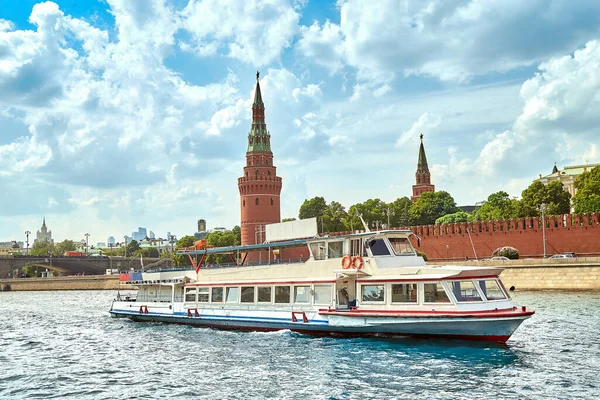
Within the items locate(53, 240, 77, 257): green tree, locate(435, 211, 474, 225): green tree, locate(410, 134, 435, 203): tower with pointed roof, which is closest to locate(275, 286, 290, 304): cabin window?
locate(435, 211, 474, 225): green tree

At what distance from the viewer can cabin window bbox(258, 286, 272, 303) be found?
2845 centimetres

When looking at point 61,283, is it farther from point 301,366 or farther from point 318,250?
point 301,366

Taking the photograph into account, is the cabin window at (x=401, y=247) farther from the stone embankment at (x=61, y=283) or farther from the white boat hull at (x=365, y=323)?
the stone embankment at (x=61, y=283)

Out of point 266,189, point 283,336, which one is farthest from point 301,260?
point 266,189

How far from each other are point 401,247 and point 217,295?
9.25 meters

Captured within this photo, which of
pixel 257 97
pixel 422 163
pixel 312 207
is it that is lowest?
pixel 312 207

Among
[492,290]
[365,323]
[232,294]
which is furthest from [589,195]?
[365,323]

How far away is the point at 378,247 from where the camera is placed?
1013 inches

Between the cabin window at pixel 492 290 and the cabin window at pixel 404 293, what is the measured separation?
2293mm

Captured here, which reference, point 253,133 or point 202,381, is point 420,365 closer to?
point 202,381

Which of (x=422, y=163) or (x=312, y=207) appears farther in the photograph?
(x=422, y=163)

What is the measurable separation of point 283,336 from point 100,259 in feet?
306

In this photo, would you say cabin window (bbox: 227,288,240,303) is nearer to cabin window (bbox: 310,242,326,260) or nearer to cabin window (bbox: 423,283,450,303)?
cabin window (bbox: 310,242,326,260)

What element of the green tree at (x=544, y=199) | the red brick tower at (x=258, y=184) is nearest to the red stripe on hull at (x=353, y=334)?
the green tree at (x=544, y=199)
